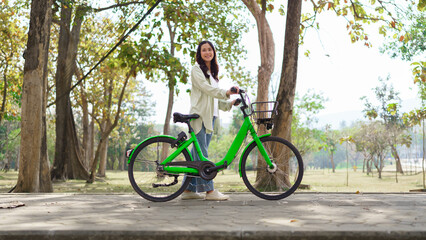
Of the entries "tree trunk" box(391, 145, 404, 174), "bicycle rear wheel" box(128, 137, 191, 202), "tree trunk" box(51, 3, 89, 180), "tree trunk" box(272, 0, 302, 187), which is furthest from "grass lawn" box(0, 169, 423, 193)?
"tree trunk" box(391, 145, 404, 174)

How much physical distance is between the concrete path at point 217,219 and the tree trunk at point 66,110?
1183 centimetres

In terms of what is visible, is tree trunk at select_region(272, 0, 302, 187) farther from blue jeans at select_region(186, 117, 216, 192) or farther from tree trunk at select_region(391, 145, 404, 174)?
tree trunk at select_region(391, 145, 404, 174)

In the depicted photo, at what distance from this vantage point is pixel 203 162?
5.07 meters

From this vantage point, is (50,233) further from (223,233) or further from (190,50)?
(190,50)

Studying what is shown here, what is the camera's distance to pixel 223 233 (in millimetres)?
3119

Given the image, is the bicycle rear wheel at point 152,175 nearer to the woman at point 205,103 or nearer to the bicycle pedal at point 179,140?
the bicycle pedal at point 179,140

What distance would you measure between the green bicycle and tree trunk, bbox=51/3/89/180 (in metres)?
11.6

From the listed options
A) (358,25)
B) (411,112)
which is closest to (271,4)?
(358,25)

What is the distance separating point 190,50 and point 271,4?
3166 millimetres

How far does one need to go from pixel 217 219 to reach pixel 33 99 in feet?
19.2

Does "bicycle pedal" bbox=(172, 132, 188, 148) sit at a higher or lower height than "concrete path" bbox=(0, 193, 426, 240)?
higher

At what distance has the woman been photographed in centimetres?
532

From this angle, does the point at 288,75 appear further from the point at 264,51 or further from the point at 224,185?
the point at 224,185

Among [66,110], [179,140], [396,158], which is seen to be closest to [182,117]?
[179,140]
